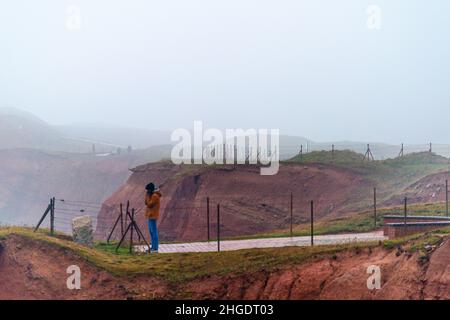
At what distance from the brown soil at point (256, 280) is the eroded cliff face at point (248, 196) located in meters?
20.5

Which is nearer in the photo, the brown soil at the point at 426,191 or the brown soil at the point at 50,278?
the brown soil at the point at 50,278

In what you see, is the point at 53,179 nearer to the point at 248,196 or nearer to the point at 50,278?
the point at 248,196

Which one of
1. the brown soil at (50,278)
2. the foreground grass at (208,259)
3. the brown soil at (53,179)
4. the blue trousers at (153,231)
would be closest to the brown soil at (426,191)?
the foreground grass at (208,259)

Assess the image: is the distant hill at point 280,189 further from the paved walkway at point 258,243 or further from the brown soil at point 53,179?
the brown soil at point 53,179

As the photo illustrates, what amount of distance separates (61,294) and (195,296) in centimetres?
331

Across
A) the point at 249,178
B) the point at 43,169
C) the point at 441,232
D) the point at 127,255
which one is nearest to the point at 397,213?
the point at 441,232

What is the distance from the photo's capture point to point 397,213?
90.4 ft

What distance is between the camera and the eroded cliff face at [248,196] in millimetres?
38250

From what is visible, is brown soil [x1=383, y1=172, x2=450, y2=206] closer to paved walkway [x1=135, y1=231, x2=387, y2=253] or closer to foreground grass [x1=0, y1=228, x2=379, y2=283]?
paved walkway [x1=135, y1=231, x2=387, y2=253]

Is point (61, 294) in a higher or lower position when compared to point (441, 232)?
lower

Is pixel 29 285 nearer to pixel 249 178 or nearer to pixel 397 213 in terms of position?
pixel 397 213

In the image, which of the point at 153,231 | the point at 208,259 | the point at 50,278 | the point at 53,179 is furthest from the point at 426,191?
the point at 53,179

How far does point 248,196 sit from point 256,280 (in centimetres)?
2514

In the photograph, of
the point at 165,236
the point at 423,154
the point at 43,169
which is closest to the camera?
the point at 165,236
